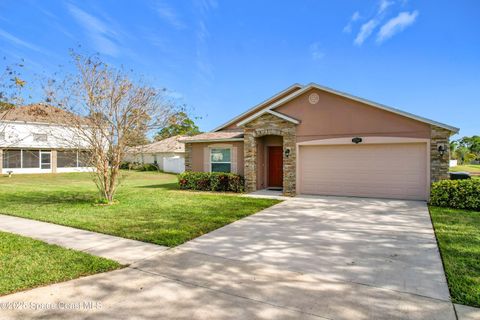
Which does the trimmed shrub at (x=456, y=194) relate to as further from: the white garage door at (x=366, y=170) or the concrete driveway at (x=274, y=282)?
the concrete driveway at (x=274, y=282)

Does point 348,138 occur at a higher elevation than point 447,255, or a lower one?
higher

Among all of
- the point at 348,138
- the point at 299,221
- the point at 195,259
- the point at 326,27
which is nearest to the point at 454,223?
the point at 299,221

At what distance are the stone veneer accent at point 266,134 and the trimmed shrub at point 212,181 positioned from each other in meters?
0.52

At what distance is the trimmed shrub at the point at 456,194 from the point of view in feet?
→ 28.8

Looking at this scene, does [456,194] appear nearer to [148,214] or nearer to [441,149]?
[441,149]

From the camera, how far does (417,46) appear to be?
44.0 ft

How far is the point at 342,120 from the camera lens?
11.4 m

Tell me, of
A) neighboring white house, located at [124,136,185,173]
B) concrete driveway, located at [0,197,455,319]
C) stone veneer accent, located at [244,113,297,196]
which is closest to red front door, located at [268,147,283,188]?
stone veneer accent, located at [244,113,297,196]

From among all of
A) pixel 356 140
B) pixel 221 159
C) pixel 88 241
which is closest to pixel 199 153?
pixel 221 159

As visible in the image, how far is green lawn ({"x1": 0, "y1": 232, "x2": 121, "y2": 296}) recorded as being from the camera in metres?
3.74

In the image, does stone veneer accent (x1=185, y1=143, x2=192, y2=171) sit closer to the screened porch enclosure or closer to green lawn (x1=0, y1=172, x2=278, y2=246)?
green lawn (x1=0, y1=172, x2=278, y2=246)

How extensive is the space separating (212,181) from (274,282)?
10.2m

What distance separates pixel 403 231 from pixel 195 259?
511cm

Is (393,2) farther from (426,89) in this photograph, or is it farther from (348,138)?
(426,89)
